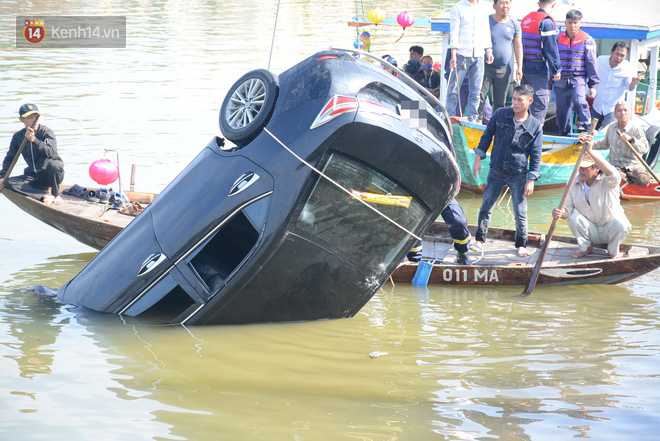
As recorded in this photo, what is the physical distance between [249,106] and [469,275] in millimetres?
3616

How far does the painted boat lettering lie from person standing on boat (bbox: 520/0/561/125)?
4433mm

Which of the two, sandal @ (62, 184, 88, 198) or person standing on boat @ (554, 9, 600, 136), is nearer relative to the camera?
sandal @ (62, 184, 88, 198)

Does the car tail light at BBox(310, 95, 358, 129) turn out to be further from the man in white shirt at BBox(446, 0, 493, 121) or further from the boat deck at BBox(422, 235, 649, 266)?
the man in white shirt at BBox(446, 0, 493, 121)

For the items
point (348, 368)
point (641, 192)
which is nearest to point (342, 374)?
point (348, 368)

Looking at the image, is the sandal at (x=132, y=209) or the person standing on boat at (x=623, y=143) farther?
the person standing on boat at (x=623, y=143)

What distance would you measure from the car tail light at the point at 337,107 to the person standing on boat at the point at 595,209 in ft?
11.6

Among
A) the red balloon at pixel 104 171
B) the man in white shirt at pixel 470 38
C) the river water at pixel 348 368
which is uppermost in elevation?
the man in white shirt at pixel 470 38

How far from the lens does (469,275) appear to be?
346 inches

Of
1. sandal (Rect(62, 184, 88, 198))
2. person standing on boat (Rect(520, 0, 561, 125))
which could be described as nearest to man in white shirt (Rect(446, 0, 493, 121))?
person standing on boat (Rect(520, 0, 561, 125))

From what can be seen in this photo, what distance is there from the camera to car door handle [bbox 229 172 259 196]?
614 centimetres

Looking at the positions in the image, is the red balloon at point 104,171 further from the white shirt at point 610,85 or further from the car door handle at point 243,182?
the white shirt at point 610,85

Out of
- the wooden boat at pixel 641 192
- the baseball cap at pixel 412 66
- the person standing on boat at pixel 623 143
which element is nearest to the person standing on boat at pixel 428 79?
the baseball cap at pixel 412 66

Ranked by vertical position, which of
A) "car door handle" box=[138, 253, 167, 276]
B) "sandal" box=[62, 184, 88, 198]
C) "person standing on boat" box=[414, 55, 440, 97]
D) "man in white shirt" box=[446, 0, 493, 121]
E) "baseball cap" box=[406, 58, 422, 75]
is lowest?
"sandal" box=[62, 184, 88, 198]

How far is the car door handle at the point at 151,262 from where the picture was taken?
6.30 meters
